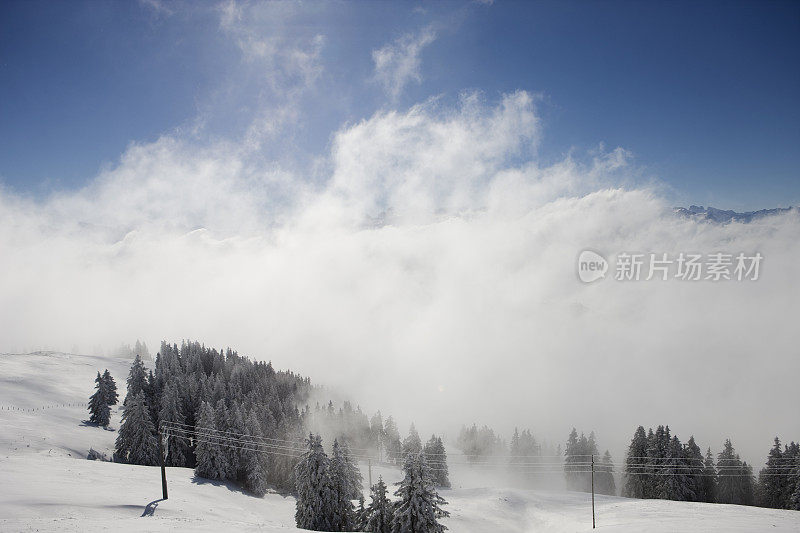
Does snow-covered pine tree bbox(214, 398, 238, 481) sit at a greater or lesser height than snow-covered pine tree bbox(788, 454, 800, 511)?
greater

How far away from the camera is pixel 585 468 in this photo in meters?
102

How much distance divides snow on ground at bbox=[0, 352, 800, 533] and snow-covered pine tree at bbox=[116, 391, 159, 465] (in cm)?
576

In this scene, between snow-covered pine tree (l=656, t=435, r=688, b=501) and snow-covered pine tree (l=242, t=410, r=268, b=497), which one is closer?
snow-covered pine tree (l=242, t=410, r=268, b=497)

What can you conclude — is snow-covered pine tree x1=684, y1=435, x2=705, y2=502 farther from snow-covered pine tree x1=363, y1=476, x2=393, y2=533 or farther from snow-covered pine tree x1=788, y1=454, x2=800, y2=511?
snow-covered pine tree x1=363, y1=476, x2=393, y2=533

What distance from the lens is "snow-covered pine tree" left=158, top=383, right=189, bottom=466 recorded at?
73.6 metres

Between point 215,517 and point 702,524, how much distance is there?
4562 centimetres

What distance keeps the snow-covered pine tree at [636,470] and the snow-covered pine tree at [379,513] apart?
56.4 meters

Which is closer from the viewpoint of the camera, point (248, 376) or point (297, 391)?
point (248, 376)

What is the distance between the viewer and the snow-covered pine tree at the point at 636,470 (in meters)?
75.3

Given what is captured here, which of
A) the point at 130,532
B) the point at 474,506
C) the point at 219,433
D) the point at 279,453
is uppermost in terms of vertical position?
the point at 130,532

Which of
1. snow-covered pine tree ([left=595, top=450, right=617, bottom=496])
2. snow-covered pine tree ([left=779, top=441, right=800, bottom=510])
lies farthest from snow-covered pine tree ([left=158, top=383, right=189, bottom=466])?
snow-covered pine tree ([left=779, top=441, right=800, bottom=510])

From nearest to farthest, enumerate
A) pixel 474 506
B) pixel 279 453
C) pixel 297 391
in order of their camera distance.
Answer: pixel 474 506
pixel 279 453
pixel 297 391

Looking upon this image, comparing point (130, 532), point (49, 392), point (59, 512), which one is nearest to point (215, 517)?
point (59, 512)

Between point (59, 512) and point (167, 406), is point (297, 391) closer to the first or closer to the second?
point (167, 406)
